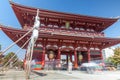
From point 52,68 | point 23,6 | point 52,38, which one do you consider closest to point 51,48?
point 52,38

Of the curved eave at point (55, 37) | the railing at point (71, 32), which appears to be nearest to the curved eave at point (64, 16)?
the railing at point (71, 32)

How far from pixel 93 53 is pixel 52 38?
22.8 feet

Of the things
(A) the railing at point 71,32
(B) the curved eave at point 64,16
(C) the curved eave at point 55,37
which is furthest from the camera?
(A) the railing at point 71,32

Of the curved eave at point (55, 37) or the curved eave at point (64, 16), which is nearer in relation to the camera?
the curved eave at point (55, 37)

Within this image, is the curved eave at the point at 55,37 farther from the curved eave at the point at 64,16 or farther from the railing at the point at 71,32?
the curved eave at the point at 64,16

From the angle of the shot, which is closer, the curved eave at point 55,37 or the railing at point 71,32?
the curved eave at point 55,37

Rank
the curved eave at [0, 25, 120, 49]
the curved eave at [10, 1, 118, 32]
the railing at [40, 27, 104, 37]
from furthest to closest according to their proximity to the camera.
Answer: the railing at [40, 27, 104, 37] < the curved eave at [10, 1, 118, 32] < the curved eave at [0, 25, 120, 49]

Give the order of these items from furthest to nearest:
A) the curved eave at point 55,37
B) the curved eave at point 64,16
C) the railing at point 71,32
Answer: the railing at point 71,32, the curved eave at point 64,16, the curved eave at point 55,37

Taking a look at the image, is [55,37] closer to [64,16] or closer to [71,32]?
[71,32]

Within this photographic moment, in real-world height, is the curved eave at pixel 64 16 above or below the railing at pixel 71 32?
above

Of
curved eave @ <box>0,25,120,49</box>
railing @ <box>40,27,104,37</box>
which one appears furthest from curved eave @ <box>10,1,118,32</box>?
curved eave @ <box>0,25,120,49</box>

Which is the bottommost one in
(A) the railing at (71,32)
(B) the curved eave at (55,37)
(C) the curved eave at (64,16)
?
(B) the curved eave at (55,37)

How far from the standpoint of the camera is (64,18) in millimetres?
20141

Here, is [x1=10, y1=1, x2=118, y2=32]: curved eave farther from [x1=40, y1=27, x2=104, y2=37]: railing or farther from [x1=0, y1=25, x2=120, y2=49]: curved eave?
[x1=0, y1=25, x2=120, y2=49]: curved eave
